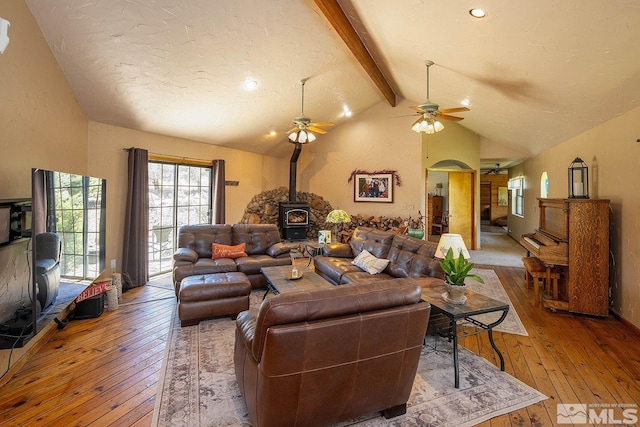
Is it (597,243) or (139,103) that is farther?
(139,103)

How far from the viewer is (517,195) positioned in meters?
8.95

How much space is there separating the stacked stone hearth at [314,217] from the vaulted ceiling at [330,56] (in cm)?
208

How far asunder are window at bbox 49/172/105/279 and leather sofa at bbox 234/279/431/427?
1833mm

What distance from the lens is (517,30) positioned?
105 inches

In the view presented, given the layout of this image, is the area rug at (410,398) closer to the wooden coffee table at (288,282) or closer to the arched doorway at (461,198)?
the wooden coffee table at (288,282)

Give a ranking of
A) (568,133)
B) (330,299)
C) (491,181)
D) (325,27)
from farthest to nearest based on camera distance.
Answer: (491,181)
(568,133)
(325,27)
(330,299)

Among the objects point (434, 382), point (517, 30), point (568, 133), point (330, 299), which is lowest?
point (434, 382)

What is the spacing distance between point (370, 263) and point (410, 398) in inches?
75.6

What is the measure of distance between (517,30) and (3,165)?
4.39 meters

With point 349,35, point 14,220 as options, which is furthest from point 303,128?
point 14,220

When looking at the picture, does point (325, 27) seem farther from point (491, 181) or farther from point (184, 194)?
point (491, 181)

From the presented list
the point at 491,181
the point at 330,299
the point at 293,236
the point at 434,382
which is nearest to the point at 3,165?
the point at 330,299

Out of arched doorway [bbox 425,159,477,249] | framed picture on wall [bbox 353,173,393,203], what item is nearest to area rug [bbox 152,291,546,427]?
framed picture on wall [bbox 353,173,393,203]

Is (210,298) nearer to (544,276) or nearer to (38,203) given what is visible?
(38,203)
